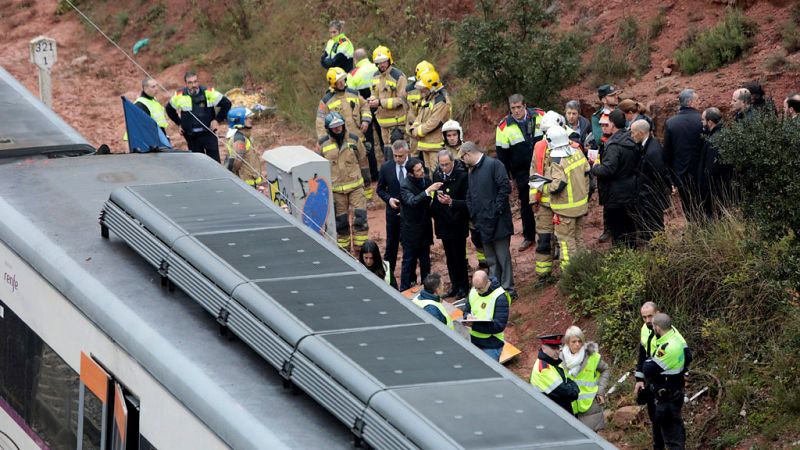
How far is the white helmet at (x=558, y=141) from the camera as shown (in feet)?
42.9

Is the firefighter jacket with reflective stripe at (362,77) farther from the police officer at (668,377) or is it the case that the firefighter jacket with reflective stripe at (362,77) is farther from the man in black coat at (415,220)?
the police officer at (668,377)

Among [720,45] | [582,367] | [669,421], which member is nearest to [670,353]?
[669,421]

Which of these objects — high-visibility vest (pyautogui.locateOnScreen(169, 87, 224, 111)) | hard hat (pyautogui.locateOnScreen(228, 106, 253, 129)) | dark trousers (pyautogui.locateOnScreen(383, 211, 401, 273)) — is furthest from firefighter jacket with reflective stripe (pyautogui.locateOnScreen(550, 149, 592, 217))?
high-visibility vest (pyautogui.locateOnScreen(169, 87, 224, 111))

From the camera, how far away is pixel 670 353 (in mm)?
9742

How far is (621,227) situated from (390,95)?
5.26 meters

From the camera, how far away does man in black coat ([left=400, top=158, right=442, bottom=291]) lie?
44.4ft

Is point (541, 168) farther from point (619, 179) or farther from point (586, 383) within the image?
point (586, 383)

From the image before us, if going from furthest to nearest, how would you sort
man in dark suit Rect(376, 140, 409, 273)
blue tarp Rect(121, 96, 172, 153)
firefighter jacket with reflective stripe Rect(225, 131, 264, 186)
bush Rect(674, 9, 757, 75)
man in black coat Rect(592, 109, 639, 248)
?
bush Rect(674, 9, 757, 75) < firefighter jacket with reflective stripe Rect(225, 131, 264, 186) < man in dark suit Rect(376, 140, 409, 273) < man in black coat Rect(592, 109, 639, 248) < blue tarp Rect(121, 96, 172, 153)

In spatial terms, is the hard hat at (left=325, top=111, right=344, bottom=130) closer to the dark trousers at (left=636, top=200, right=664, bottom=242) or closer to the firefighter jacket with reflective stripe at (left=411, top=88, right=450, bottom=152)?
the firefighter jacket with reflective stripe at (left=411, top=88, right=450, bottom=152)

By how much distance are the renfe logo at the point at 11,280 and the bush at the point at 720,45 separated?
10.8 meters

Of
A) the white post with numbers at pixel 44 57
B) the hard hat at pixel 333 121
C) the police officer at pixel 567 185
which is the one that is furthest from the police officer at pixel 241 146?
the police officer at pixel 567 185

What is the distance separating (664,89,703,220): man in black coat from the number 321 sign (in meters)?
8.19

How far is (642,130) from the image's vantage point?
42.4ft

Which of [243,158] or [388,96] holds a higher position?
[388,96]
